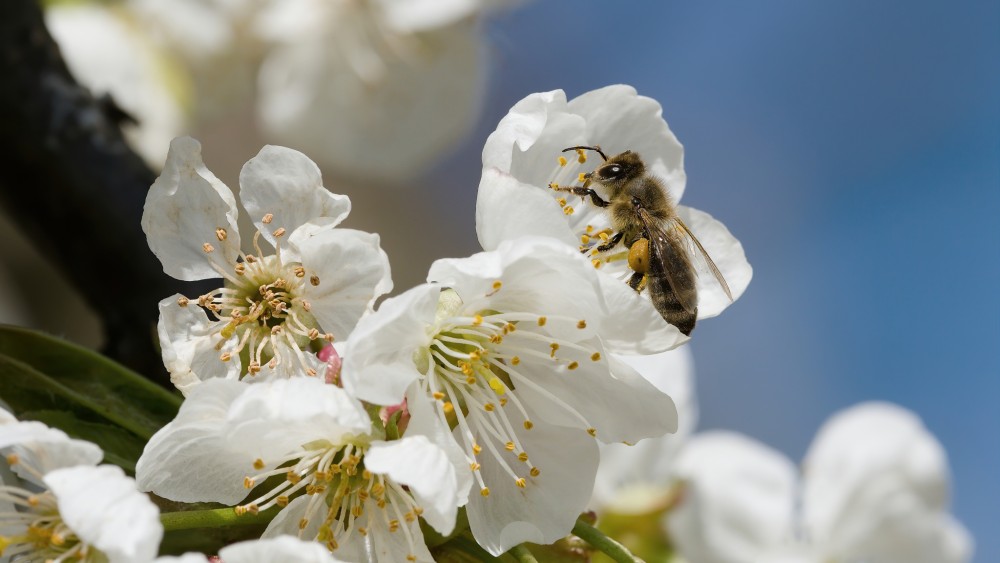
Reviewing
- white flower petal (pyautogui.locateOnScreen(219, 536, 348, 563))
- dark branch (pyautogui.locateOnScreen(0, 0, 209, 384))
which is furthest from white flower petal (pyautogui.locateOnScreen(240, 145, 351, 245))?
dark branch (pyautogui.locateOnScreen(0, 0, 209, 384))

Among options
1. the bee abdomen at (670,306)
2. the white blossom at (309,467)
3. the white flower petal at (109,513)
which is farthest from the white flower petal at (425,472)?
the bee abdomen at (670,306)

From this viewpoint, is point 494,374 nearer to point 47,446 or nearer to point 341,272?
point 341,272

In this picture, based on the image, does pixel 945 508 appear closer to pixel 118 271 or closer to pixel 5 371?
pixel 118 271

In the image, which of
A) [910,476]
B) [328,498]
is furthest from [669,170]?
[910,476]

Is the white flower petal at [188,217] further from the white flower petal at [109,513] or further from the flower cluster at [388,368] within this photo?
the white flower petal at [109,513]

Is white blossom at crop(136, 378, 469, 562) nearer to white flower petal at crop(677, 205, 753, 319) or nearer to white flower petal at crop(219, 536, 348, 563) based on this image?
white flower petal at crop(219, 536, 348, 563)

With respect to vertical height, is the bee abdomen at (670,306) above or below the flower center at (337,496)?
above
